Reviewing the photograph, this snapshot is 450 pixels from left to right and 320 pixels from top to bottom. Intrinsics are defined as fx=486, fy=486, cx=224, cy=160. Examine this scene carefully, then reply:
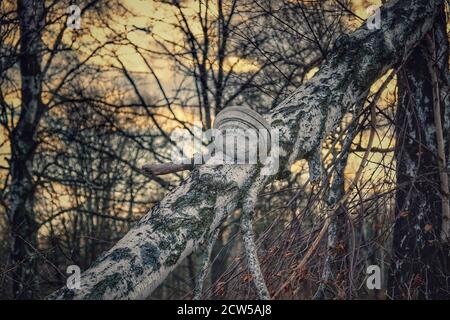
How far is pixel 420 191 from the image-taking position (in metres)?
3.72

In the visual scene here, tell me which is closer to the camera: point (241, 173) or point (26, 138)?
point (241, 173)

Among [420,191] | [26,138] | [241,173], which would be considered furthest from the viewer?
[26,138]

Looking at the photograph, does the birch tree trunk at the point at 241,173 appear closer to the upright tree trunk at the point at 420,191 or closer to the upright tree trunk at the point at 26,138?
the upright tree trunk at the point at 420,191

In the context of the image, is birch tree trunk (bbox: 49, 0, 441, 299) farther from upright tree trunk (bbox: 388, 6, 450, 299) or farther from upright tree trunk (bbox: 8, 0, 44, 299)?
upright tree trunk (bbox: 8, 0, 44, 299)

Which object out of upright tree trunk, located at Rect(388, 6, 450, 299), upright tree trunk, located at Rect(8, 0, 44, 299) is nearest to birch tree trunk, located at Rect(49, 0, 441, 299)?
upright tree trunk, located at Rect(388, 6, 450, 299)

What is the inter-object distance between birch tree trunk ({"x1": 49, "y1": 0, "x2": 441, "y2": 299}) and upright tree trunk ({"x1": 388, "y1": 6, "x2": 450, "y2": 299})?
47 cm

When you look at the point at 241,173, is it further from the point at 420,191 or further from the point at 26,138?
the point at 26,138

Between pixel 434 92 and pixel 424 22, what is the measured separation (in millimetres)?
621

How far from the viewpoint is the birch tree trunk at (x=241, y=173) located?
1.94 metres

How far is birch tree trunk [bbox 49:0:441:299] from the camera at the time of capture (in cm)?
194

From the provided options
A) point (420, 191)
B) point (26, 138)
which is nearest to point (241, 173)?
point (420, 191)

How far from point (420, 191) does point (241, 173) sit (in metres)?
1.98

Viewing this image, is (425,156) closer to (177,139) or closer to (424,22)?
(424,22)

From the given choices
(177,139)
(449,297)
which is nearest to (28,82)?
(177,139)
